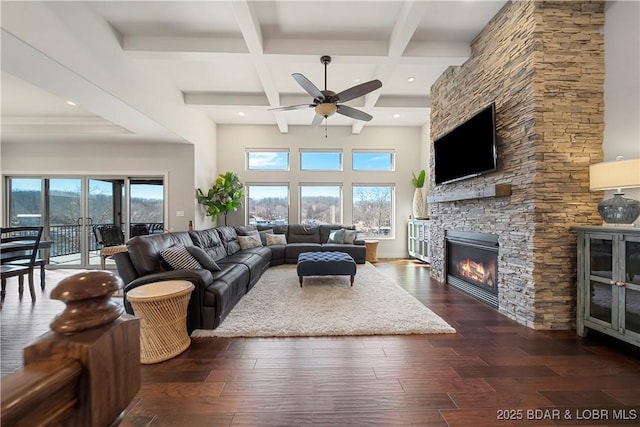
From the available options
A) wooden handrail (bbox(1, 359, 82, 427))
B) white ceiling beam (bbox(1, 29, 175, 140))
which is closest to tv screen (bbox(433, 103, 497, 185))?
wooden handrail (bbox(1, 359, 82, 427))

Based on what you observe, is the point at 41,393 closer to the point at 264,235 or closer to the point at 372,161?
the point at 264,235

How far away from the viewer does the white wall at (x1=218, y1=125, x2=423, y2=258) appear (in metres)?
7.02

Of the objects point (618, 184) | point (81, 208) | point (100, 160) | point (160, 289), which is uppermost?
point (100, 160)

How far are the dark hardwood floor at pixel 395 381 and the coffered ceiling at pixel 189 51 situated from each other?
2780mm

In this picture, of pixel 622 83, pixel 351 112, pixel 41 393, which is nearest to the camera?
pixel 41 393

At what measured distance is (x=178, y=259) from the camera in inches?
115

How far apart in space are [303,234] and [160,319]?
4.52 meters

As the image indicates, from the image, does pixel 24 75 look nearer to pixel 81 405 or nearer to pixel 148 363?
pixel 148 363

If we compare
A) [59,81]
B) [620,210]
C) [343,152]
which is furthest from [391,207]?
[59,81]

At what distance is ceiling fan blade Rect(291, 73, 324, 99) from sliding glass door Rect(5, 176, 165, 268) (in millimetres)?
4002

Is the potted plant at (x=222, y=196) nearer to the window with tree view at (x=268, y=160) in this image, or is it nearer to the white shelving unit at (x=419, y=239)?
the window with tree view at (x=268, y=160)

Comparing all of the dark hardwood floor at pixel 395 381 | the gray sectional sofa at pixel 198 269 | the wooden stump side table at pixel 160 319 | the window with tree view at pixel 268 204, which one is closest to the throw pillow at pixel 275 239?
the window with tree view at pixel 268 204

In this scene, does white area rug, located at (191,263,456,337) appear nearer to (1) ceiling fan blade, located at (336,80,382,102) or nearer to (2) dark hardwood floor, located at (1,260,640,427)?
(2) dark hardwood floor, located at (1,260,640,427)

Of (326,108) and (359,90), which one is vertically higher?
(359,90)
